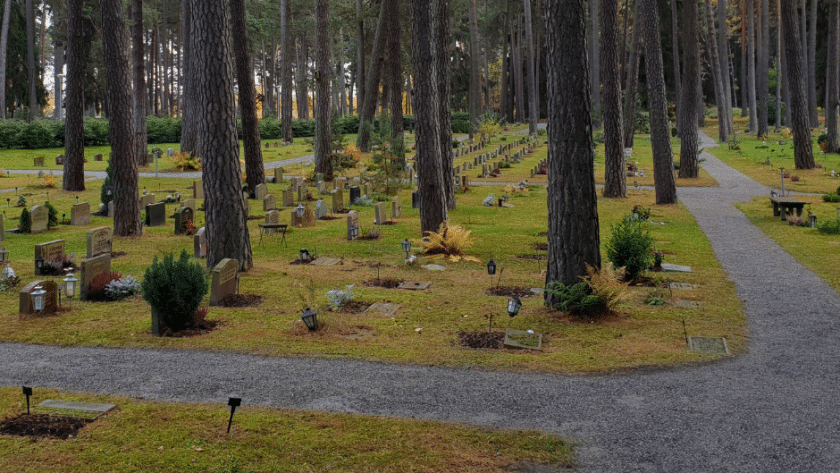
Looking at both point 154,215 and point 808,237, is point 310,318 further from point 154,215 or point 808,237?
point 808,237

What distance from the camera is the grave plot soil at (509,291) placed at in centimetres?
1232

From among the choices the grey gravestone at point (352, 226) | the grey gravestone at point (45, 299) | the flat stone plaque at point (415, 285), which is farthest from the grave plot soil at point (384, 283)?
the grey gravestone at point (45, 299)

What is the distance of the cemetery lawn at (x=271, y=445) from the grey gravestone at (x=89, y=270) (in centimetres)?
508

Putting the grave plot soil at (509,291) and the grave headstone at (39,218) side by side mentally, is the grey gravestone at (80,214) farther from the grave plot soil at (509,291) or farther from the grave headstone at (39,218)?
the grave plot soil at (509,291)

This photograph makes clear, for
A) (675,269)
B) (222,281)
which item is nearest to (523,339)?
(222,281)

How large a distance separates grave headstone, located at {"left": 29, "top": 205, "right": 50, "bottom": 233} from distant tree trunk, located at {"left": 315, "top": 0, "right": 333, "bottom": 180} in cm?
1313

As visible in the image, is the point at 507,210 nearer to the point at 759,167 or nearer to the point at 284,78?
the point at 759,167

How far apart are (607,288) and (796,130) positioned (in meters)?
24.6

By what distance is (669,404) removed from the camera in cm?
727

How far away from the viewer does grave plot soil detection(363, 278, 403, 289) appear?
12.9m

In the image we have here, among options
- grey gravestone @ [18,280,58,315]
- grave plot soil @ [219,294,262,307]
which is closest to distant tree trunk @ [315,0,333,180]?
grave plot soil @ [219,294,262,307]

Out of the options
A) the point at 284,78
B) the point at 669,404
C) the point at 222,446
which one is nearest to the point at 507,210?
the point at 669,404

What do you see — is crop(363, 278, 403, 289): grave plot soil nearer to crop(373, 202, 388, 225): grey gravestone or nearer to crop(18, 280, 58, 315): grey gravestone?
crop(18, 280, 58, 315): grey gravestone

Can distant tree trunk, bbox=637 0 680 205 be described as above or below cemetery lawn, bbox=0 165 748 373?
above
